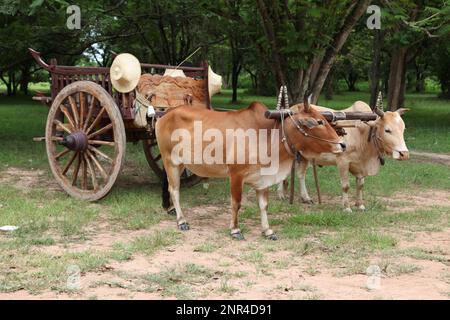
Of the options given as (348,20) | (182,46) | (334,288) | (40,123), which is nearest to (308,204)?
(348,20)

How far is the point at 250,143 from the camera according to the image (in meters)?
6.34

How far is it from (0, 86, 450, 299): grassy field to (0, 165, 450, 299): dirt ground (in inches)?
0.7

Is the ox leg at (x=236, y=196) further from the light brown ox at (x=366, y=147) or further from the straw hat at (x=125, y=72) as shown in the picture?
the straw hat at (x=125, y=72)

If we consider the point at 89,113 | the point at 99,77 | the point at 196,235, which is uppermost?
the point at 99,77

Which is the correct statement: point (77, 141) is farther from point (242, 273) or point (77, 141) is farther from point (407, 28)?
point (407, 28)

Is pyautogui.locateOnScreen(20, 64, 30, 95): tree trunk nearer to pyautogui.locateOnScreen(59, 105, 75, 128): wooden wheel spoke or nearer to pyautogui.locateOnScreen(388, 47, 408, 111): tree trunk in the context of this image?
pyautogui.locateOnScreen(388, 47, 408, 111): tree trunk

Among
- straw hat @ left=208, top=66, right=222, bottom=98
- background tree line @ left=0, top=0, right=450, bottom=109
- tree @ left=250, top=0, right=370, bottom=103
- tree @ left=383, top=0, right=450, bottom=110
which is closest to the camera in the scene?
straw hat @ left=208, top=66, right=222, bottom=98

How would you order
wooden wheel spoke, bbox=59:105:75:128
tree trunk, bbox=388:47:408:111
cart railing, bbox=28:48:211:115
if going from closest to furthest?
1. cart railing, bbox=28:48:211:115
2. wooden wheel spoke, bbox=59:105:75:128
3. tree trunk, bbox=388:47:408:111

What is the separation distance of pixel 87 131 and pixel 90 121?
7.3 inches

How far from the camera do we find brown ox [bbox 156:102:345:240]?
618 cm

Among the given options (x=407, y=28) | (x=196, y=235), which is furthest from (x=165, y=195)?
(x=407, y=28)

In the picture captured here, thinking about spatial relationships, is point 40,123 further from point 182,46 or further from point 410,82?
point 410,82

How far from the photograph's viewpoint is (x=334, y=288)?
475 centimetres

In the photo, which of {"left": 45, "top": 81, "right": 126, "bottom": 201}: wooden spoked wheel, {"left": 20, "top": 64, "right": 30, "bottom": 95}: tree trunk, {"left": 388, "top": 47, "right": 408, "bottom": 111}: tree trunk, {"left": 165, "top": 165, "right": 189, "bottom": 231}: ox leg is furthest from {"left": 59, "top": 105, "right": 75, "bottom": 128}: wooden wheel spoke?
{"left": 20, "top": 64, "right": 30, "bottom": 95}: tree trunk
